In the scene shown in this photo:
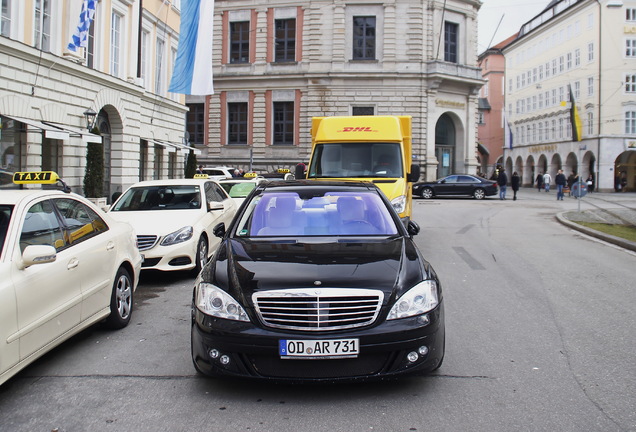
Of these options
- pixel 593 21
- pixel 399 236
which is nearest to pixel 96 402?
pixel 399 236

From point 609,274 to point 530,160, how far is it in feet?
194

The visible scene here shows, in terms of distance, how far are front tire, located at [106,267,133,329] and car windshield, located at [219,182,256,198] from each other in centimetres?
1025

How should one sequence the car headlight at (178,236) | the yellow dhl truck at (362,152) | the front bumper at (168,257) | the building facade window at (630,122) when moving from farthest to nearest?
the building facade window at (630,122)
the yellow dhl truck at (362,152)
the car headlight at (178,236)
the front bumper at (168,257)

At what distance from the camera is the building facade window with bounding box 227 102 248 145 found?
45.2 meters

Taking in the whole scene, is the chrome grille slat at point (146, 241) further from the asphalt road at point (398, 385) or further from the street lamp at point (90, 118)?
the street lamp at point (90, 118)

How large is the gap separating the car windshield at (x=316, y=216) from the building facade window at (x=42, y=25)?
1533 cm

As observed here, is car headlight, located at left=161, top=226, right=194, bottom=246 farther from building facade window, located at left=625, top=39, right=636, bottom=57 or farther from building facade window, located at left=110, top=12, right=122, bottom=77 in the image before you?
building facade window, located at left=625, top=39, right=636, bottom=57

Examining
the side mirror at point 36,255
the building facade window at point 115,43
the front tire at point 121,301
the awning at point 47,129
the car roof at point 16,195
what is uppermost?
the building facade window at point 115,43

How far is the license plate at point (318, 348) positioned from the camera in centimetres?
406

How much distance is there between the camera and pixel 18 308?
421cm

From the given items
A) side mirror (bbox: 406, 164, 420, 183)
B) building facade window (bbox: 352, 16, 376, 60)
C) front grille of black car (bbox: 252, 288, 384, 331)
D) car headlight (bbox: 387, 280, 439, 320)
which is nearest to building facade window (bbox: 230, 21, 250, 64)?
building facade window (bbox: 352, 16, 376, 60)

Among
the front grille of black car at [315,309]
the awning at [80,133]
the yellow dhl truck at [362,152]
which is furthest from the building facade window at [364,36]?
the front grille of black car at [315,309]

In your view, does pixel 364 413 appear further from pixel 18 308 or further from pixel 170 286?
pixel 170 286

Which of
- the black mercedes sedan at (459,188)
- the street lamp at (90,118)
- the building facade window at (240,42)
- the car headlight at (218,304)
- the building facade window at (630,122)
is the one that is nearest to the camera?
the car headlight at (218,304)
